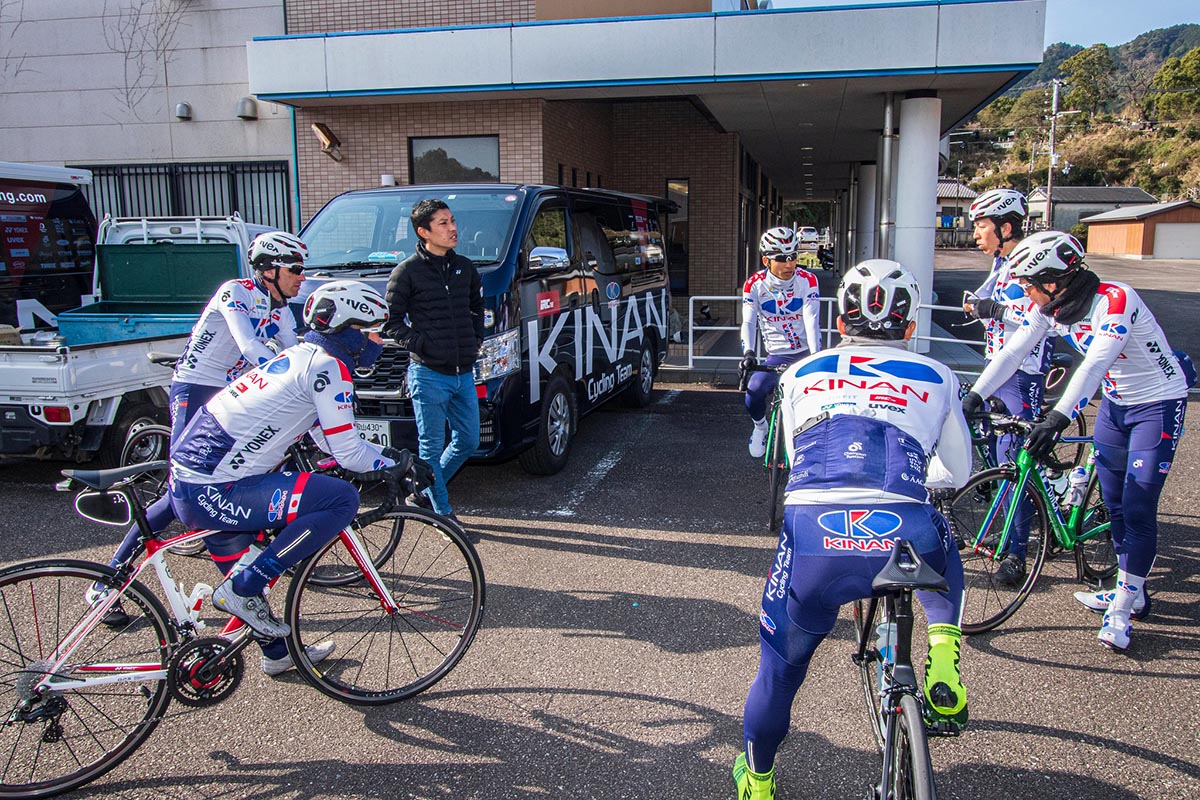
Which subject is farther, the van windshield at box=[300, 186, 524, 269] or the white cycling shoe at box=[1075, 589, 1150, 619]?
the van windshield at box=[300, 186, 524, 269]

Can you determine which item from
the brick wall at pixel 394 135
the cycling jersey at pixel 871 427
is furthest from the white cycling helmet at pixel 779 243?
the brick wall at pixel 394 135

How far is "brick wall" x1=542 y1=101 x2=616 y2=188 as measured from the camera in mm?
14516

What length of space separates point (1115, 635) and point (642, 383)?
20.4ft

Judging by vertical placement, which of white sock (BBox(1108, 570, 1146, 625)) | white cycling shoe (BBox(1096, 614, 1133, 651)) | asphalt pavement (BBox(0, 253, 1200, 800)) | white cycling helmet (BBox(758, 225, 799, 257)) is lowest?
asphalt pavement (BBox(0, 253, 1200, 800))

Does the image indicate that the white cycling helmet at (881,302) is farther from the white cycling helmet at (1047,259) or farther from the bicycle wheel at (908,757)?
the white cycling helmet at (1047,259)

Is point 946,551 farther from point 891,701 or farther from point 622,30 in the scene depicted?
point 622,30

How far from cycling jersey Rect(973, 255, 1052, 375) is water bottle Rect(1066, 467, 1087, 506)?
72 centimetres

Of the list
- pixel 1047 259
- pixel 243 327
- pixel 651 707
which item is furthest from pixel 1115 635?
pixel 243 327

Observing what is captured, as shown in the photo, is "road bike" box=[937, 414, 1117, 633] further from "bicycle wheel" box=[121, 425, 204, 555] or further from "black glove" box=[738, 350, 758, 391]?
"bicycle wheel" box=[121, 425, 204, 555]

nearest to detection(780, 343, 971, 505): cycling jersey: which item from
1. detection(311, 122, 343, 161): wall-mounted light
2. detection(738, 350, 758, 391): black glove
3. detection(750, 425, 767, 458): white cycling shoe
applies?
detection(738, 350, 758, 391): black glove

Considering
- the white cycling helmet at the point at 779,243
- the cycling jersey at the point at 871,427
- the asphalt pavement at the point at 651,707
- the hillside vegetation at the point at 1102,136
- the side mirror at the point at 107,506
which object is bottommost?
the asphalt pavement at the point at 651,707

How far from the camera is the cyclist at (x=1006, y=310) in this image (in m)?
5.48

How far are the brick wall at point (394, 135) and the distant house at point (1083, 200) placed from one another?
70.3 meters

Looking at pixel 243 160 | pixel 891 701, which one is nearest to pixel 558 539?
pixel 891 701
